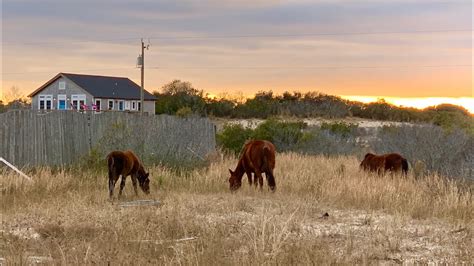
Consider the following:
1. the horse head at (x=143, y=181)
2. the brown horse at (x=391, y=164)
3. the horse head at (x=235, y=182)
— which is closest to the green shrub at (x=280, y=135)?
the brown horse at (x=391, y=164)

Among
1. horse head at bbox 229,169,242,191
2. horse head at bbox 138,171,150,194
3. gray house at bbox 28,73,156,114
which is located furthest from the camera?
gray house at bbox 28,73,156,114

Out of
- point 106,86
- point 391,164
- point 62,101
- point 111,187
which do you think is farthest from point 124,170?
point 62,101

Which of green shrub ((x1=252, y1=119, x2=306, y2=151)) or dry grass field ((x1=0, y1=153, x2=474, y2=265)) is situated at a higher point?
green shrub ((x1=252, y1=119, x2=306, y2=151))

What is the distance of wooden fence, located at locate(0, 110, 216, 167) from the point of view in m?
18.0

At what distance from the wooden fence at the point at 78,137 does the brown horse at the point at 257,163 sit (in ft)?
16.7

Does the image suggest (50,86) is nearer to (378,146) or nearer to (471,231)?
(378,146)

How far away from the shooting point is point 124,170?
43.3ft

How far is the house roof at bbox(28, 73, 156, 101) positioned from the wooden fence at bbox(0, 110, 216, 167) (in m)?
40.5

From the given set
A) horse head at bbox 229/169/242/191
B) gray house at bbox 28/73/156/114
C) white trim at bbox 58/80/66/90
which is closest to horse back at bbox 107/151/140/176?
horse head at bbox 229/169/242/191

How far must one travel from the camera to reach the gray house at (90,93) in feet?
197

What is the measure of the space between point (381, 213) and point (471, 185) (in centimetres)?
371

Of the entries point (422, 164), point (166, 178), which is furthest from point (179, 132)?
point (422, 164)

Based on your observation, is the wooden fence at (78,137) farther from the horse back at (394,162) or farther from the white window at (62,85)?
the white window at (62,85)

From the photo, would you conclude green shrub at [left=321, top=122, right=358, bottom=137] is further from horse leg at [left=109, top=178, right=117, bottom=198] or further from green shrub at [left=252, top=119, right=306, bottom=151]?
horse leg at [left=109, top=178, right=117, bottom=198]
